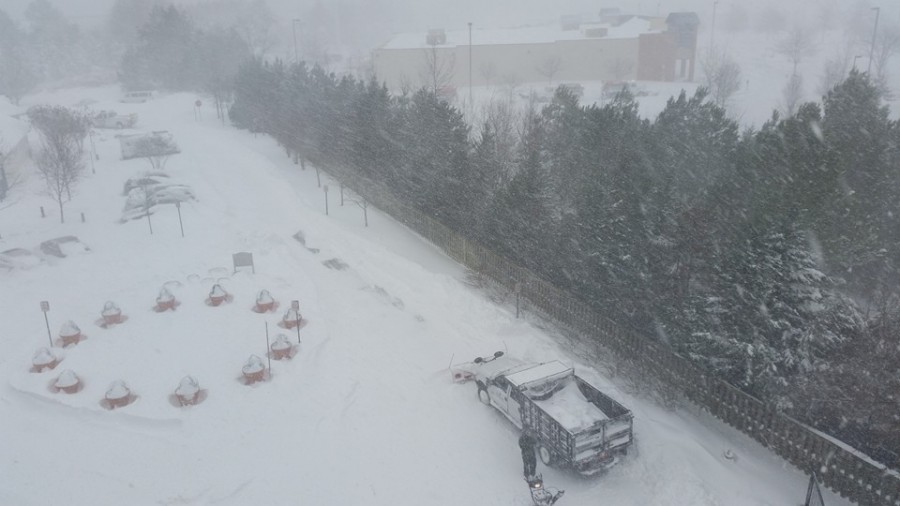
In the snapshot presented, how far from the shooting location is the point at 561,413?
11.5 meters

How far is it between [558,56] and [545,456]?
69292 millimetres

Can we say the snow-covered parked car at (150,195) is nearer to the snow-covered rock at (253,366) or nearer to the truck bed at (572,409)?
the snow-covered rock at (253,366)

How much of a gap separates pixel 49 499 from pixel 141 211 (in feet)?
54.3

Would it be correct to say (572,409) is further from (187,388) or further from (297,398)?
(187,388)

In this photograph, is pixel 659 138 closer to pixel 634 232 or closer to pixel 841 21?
pixel 634 232

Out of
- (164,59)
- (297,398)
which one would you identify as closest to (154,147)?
(297,398)

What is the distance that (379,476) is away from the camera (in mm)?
11141

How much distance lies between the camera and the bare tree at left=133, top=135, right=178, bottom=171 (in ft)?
120

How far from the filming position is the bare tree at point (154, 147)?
3672cm

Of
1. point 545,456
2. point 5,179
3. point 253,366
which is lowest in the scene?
point 545,456

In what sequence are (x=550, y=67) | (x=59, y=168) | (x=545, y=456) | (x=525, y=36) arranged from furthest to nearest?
(x=525, y=36), (x=550, y=67), (x=59, y=168), (x=545, y=456)

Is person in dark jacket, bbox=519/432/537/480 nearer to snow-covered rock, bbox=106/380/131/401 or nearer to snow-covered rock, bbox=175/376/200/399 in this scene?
snow-covered rock, bbox=175/376/200/399

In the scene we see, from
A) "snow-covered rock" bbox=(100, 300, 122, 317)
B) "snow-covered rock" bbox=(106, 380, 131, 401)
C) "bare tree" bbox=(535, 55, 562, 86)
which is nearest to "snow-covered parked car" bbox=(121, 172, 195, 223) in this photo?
"snow-covered rock" bbox=(100, 300, 122, 317)

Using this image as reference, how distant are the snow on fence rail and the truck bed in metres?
2.31
